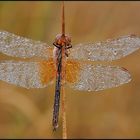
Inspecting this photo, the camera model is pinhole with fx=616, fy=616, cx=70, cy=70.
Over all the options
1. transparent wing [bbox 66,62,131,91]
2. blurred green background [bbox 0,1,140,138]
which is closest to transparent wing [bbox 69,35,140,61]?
transparent wing [bbox 66,62,131,91]

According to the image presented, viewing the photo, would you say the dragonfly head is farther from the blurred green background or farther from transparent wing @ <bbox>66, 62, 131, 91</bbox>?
the blurred green background

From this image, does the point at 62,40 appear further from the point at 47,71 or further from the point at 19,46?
the point at 19,46

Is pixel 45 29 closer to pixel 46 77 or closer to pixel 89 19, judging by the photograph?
pixel 89 19

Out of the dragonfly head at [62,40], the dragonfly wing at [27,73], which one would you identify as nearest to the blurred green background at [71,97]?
the dragonfly wing at [27,73]

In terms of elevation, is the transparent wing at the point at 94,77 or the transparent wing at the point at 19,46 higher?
the transparent wing at the point at 19,46

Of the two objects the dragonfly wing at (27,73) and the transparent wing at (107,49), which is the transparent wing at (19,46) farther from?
the transparent wing at (107,49)

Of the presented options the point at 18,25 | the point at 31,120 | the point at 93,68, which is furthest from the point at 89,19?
the point at 93,68
